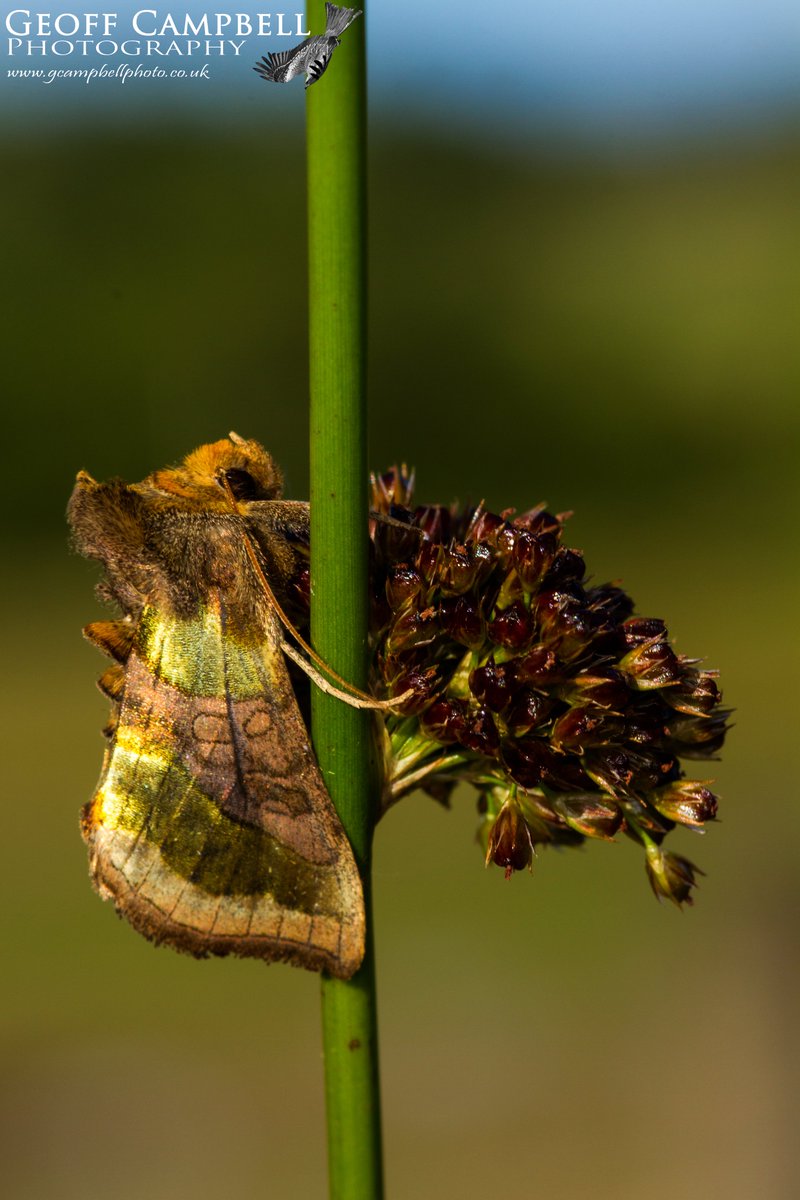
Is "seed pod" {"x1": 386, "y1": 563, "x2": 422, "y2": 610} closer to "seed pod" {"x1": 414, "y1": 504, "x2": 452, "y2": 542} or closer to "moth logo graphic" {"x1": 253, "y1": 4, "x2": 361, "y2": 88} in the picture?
"seed pod" {"x1": 414, "y1": 504, "x2": 452, "y2": 542}

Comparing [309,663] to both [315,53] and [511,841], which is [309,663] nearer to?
[511,841]

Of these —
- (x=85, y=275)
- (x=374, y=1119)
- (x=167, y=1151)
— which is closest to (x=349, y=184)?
(x=374, y=1119)

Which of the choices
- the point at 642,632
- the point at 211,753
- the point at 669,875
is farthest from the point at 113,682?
the point at 669,875

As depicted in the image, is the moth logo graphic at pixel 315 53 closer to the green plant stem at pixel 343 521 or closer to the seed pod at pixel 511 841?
the green plant stem at pixel 343 521

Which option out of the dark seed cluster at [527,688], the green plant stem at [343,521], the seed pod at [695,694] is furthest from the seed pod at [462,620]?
the seed pod at [695,694]

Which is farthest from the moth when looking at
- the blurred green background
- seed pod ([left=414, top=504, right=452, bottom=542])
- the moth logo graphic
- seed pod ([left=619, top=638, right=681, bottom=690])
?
the blurred green background

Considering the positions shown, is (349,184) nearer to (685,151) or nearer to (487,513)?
(487,513)

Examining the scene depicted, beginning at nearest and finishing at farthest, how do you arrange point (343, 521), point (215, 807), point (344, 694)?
point (343, 521) < point (344, 694) < point (215, 807)
